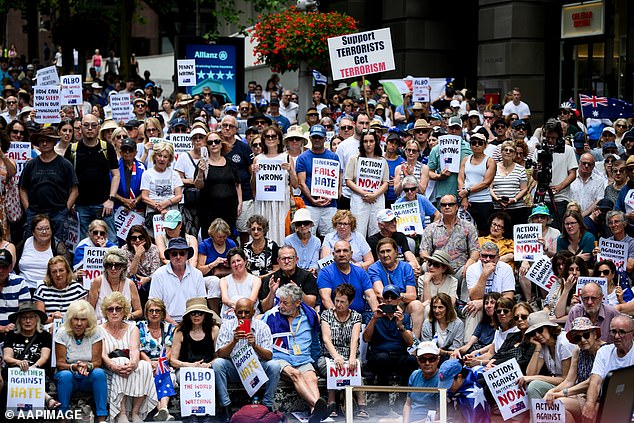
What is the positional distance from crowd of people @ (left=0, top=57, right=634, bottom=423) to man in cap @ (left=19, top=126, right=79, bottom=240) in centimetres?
2

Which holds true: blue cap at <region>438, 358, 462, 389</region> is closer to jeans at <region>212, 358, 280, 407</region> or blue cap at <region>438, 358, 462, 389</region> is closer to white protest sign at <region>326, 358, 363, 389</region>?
white protest sign at <region>326, 358, 363, 389</region>

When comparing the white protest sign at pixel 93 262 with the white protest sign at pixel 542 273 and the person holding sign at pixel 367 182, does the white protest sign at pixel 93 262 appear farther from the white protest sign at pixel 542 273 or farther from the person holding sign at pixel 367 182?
the white protest sign at pixel 542 273

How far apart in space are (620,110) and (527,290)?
22.1ft

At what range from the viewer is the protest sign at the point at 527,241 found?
1335cm

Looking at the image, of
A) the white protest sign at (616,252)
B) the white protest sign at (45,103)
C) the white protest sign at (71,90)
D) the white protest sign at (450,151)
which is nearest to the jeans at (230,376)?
the white protest sign at (616,252)

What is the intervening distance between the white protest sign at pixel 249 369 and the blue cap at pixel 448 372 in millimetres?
1693

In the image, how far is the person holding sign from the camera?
47.9ft

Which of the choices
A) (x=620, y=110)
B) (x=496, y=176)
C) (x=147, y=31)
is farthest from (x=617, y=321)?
(x=147, y=31)

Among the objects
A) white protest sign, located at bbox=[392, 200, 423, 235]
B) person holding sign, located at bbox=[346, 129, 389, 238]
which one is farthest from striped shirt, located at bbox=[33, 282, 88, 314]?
white protest sign, located at bbox=[392, 200, 423, 235]

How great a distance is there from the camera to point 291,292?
466 inches

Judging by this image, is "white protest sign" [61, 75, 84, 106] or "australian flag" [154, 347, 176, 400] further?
"white protest sign" [61, 75, 84, 106]

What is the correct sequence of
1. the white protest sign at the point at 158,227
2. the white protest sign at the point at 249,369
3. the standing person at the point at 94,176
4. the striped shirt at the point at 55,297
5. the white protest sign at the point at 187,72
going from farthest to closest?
the white protest sign at the point at 187,72 < the standing person at the point at 94,176 < the white protest sign at the point at 158,227 < the striped shirt at the point at 55,297 < the white protest sign at the point at 249,369

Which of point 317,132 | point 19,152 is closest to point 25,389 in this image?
point 19,152

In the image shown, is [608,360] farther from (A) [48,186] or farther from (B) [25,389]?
(A) [48,186]
